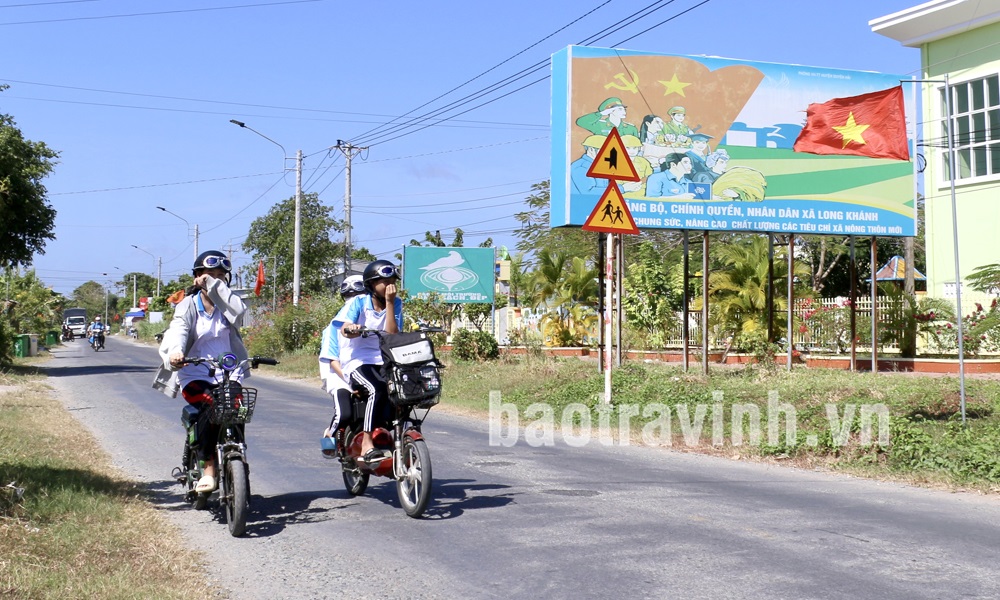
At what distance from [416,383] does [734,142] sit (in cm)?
1288

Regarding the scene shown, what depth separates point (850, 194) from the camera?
18750 millimetres

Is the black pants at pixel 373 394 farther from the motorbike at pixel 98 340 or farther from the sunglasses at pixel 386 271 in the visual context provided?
the motorbike at pixel 98 340

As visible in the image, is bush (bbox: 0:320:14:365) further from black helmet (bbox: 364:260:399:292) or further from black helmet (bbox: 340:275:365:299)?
black helmet (bbox: 364:260:399:292)

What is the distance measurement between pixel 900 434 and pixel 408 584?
22.9ft

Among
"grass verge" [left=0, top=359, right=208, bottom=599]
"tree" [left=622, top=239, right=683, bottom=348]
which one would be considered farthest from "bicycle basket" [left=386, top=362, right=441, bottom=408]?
"tree" [left=622, top=239, right=683, bottom=348]

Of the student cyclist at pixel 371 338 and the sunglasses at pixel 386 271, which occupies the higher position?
the sunglasses at pixel 386 271

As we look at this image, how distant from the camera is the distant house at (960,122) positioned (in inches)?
937

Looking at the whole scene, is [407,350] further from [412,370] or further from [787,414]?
[787,414]

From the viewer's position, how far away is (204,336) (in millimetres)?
6992

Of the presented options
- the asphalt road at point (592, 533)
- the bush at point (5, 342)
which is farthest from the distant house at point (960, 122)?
the bush at point (5, 342)

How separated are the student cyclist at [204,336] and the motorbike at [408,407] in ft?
3.37

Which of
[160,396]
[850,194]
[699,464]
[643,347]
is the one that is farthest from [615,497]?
[643,347]

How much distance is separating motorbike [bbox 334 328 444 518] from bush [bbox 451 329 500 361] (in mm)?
19659

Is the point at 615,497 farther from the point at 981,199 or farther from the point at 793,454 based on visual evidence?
the point at 981,199
